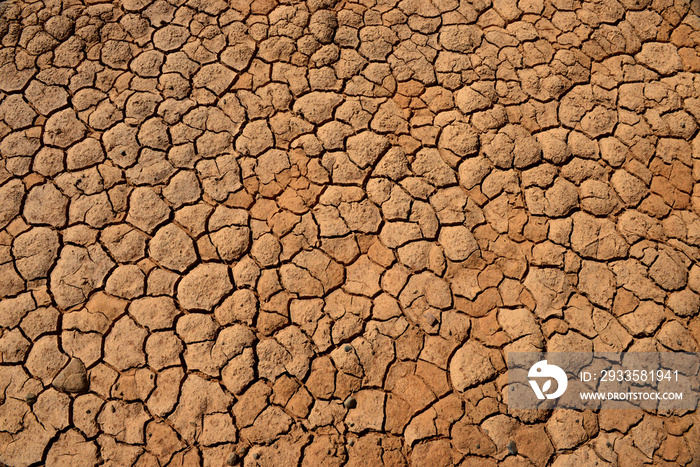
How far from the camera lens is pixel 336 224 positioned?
8.20ft

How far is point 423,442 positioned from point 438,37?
97.6 inches

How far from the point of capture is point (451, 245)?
8.11ft

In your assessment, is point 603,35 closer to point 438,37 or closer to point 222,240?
point 438,37

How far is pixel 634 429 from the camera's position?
6.86ft

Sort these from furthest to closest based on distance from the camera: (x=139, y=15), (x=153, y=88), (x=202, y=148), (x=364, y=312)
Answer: (x=139, y=15) → (x=153, y=88) → (x=202, y=148) → (x=364, y=312)

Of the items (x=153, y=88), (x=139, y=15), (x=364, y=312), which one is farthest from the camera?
(x=139, y=15)

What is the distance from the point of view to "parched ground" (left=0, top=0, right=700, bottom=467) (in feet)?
6.81

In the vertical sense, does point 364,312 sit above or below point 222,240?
below

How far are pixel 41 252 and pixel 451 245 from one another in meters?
2.12

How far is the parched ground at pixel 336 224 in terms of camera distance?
6.81 feet

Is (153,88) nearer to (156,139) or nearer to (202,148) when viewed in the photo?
(156,139)

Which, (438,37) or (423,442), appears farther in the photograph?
(438,37)

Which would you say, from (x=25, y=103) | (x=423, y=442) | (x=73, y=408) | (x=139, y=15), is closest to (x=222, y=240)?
(x=73, y=408)

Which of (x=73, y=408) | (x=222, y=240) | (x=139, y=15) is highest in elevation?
(x=139, y=15)
